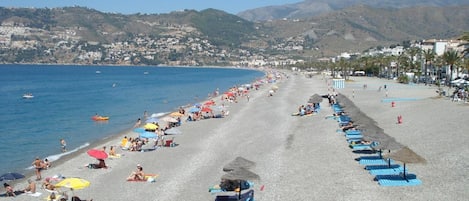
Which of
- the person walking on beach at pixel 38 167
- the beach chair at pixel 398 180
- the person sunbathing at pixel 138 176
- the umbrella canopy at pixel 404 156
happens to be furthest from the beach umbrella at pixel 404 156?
the person walking on beach at pixel 38 167

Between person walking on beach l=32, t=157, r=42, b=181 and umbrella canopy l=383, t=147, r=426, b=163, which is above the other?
umbrella canopy l=383, t=147, r=426, b=163

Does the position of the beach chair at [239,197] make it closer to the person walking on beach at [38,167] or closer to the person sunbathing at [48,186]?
the person sunbathing at [48,186]

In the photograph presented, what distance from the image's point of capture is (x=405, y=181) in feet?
59.9

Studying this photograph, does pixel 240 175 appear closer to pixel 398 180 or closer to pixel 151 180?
pixel 398 180

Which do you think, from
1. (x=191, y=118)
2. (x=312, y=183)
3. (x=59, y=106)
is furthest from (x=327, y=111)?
(x=59, y=106)

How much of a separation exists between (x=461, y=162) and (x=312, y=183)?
5.75 m

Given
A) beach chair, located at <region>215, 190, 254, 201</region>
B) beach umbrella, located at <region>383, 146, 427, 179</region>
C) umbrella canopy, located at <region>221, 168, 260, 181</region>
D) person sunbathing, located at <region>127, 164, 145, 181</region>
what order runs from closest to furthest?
umbrella canopy, located at <region>221, 168, 260, 181</region> < beach chair, located at <region>215, 190, 254, 201</region> < beach umbrella, located at <region>383, 146, 427, 179</region> < person sunbathing, located at <region>127, 164, 145, 181</region>

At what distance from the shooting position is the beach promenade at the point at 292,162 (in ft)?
59.6

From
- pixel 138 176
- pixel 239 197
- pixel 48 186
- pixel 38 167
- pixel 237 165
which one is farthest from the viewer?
pixel 38 167

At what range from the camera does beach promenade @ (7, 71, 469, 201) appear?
1817cm

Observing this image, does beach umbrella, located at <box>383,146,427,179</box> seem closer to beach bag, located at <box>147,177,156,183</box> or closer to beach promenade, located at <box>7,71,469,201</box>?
beach promenade, located at <box>7,71,469,201</box>

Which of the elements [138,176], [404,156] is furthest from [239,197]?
[404,156]

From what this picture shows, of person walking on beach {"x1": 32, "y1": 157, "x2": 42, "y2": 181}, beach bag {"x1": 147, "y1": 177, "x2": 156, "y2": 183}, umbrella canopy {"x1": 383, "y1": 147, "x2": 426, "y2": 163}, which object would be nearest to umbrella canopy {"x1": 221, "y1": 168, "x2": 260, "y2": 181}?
umbrella canopy {"x1": 383, "y1": 147, "x2": 426, "y2": 163}

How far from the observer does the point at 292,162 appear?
23.6 meters
